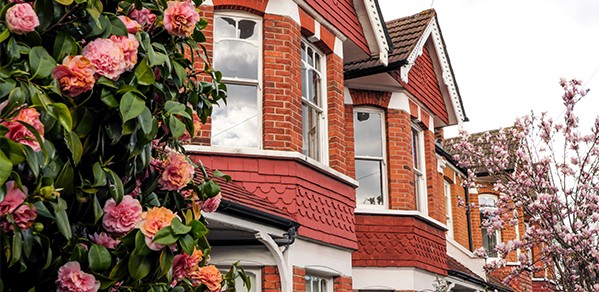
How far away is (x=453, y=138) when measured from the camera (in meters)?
27.1

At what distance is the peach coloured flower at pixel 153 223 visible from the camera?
9.32 ft

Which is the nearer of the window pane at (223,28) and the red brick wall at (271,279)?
the red brick wall at (271,279)

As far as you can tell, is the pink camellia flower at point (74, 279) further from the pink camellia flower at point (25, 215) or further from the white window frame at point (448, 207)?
the white window frame at point (448, 207)

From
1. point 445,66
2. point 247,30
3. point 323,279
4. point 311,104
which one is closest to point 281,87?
point 247,30

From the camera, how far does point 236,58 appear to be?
30.2 ft

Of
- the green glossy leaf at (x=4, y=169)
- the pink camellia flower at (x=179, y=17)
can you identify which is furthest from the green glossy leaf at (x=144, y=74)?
the green glossy leaf at (x=4, y=169)

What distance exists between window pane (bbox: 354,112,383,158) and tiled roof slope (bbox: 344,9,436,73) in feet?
3.64

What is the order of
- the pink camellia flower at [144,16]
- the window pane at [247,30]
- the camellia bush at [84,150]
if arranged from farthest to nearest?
the window pane at [247,30] → the pink camellia flower at [144,16] → the camellia bush at [84,150]

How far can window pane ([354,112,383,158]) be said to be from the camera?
13086mm

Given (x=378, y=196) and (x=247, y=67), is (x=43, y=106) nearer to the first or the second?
(x=247, y=67)

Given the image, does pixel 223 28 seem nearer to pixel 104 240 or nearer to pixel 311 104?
pixel 311 104

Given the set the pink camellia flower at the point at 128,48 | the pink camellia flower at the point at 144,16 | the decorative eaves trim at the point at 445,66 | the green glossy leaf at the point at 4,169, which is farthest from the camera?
the decorative eaves trim at the point at 445,66

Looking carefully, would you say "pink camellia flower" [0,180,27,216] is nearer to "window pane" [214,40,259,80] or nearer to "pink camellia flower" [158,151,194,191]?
"pink camellia flower" [158,151,194,191]

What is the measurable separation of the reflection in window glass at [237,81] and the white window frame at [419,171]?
5.09m
